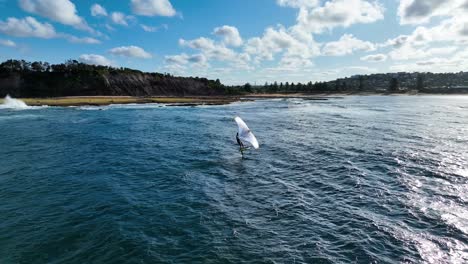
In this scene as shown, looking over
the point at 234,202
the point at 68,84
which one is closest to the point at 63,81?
the point at 68,84

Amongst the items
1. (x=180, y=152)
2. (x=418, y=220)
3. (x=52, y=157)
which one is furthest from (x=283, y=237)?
(x=52, y=157)

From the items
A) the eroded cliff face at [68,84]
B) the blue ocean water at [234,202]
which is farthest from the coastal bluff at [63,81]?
the blue ocean water at [234,202]

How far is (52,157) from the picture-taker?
115 ft

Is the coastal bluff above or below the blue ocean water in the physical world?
above

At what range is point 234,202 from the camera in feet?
73.6

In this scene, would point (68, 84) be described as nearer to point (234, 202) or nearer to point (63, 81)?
point (63, 81)

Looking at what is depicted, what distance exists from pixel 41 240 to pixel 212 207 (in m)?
9.63

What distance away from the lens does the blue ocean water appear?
52.7 feet

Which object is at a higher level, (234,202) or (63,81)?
(63,81)

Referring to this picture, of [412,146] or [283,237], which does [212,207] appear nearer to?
[283,237]

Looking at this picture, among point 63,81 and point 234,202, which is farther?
point 63,81

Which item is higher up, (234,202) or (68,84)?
(68,84)

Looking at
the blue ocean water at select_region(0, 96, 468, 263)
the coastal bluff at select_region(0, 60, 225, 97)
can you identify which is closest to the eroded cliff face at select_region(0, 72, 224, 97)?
the coastal bluff at select_region(0, 60, 225, 97)

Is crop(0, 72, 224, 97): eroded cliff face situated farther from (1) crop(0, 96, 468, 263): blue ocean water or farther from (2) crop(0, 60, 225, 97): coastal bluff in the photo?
(1) crop(0, 96, 468, 263): blue ocean water
